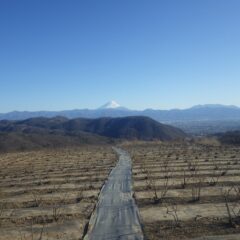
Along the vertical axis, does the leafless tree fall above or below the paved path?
above

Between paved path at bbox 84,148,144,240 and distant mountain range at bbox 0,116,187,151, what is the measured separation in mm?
67647

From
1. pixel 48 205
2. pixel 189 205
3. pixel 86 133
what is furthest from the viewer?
pixel 86 133

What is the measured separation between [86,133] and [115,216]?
372 ft

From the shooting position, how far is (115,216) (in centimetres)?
1377

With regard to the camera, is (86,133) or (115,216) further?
(86,133)

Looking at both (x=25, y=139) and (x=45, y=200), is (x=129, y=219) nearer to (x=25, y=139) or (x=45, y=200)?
(x=45, y=200)

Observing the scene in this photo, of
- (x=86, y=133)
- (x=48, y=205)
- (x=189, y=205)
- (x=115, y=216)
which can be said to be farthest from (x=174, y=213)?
(x=86, y=133)

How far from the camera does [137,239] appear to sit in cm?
1113

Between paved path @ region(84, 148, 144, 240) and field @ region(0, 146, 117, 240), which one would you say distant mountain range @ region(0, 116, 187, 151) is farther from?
paved path @ region(84, 148, 144, 240)

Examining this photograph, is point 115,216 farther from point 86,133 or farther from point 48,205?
point 86,133

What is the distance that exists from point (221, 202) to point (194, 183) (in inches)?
178

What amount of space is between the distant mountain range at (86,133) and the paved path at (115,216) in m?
67.6

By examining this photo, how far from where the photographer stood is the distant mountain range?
94.6m

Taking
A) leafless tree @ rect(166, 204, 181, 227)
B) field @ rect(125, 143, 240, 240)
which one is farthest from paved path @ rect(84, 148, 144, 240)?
leafless tree @ rect(166, 204, 181, 227)
